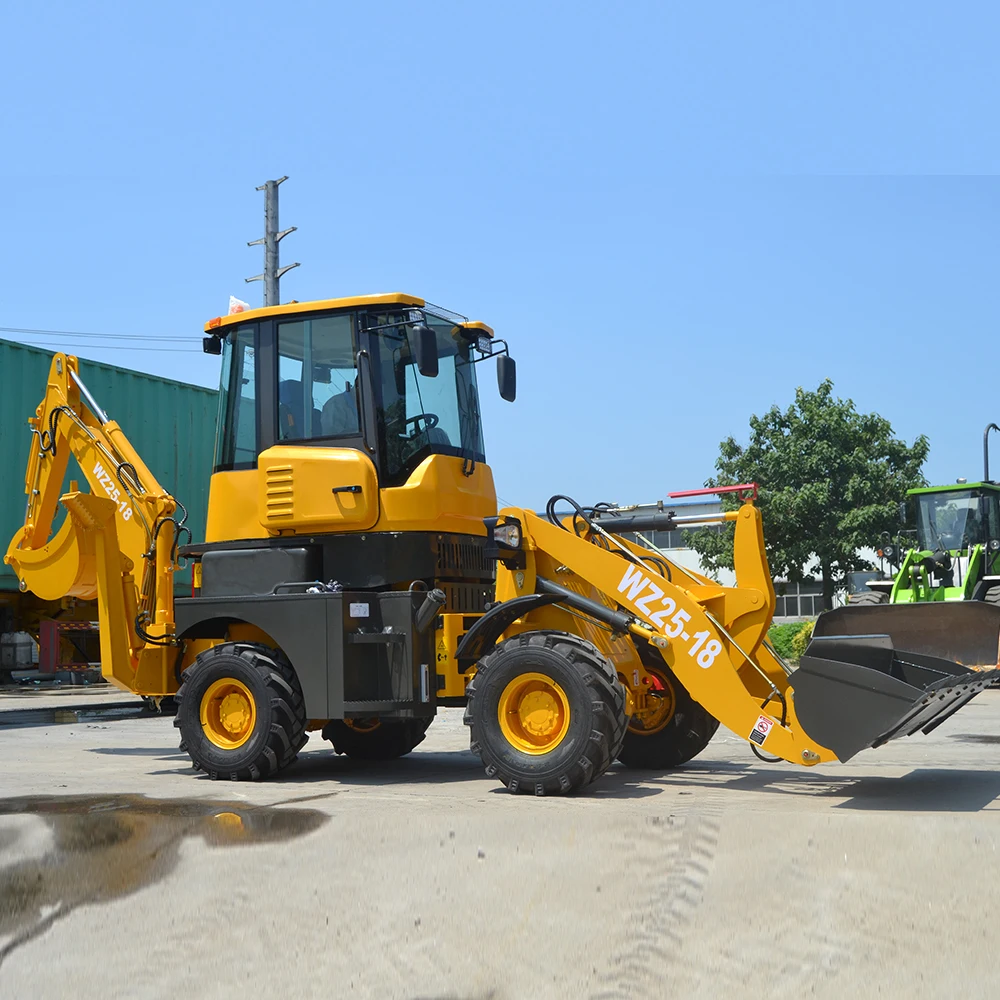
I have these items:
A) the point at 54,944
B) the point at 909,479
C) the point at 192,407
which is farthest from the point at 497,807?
the point at 909,479

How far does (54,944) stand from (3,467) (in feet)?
47.1

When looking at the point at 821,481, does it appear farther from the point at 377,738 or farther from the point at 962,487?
the point at 377,738

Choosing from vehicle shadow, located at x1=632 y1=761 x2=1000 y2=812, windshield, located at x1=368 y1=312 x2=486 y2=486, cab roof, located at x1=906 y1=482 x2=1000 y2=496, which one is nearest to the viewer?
vehicle shadow, located at x1=632 y1=761 x2=1000 y2=812

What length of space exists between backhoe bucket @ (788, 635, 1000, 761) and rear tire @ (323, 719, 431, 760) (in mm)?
3909

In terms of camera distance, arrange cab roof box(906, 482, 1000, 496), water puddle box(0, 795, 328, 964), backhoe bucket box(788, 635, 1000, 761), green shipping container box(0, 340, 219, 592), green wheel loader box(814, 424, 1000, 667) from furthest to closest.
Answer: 1. cab roof box(906, 482, 1000, 496)
2. green wheel loader box(814, 424, 1000, 667)
3. green shipping container box(0, 340, 219, 592)
4. backhoe bucket box(788, 635, 1000, 761)
5. water puddle box(0, 795, 328, 964)

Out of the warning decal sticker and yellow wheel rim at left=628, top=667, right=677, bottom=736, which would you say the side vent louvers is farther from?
the warning decal sticker

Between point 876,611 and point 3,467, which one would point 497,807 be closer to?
point 876,611

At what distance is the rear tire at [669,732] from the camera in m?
9.20

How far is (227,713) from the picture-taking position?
9273 mm

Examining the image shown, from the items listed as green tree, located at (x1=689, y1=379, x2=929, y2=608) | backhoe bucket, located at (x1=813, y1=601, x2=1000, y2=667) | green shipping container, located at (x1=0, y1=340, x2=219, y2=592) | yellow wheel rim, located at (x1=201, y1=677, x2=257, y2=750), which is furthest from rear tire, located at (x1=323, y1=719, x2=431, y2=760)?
green tree, located at (x1=689, y1=379, x2=929, y2=608)

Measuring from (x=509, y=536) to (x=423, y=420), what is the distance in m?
1.32

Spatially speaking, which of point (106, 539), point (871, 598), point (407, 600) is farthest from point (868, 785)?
point (871, 598)

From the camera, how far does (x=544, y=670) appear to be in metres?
7.99

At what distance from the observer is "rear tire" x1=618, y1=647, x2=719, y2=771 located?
9.20m
